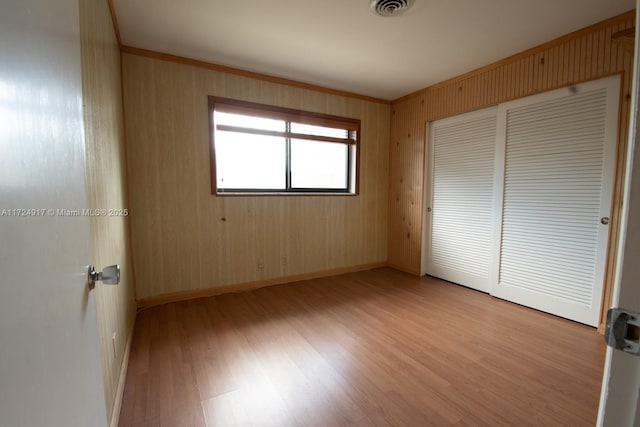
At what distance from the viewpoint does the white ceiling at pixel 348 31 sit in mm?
2045

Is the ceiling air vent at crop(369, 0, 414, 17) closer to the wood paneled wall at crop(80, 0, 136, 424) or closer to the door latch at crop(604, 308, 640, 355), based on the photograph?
the wood paneled wall at crop(80, 0, 136, 424)

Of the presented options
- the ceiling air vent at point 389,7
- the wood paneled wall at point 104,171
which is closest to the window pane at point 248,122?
the wood paneled wall at point 104,171

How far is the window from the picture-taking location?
10.1 feet

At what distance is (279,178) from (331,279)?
1.53 m

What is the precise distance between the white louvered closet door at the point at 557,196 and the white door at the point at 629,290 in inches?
105

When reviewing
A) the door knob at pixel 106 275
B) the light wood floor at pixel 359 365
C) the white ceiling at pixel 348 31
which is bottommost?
the light wood floor at pixel 359 365

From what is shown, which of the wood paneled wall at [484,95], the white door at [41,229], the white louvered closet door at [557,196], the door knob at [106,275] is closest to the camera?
the white door at [41,229]

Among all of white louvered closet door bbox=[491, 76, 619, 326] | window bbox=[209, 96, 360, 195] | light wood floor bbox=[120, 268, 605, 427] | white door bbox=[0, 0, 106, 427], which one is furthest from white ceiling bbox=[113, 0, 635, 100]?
light wood floor bbox=[120, 268, 605, 427]

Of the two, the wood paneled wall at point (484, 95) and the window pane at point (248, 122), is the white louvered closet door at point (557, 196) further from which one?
the window pane at point (248, 122)

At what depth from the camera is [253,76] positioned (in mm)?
3166

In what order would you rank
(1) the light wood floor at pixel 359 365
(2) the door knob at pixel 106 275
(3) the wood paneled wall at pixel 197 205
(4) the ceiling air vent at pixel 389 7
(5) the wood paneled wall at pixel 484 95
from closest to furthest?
(2) the door knob at pixel 106 275 < (1) the light wood floor at pixel 359 365 < (4) the ceiling air vent at pixel 389 7 < (5) the wood paneled wall at pixel 484 95 < (3) the wood paneled wall at pixel 197 205

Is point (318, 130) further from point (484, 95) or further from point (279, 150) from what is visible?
point (484, 95)

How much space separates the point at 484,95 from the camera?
10.00 feet

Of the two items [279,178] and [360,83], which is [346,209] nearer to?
[279,178]
